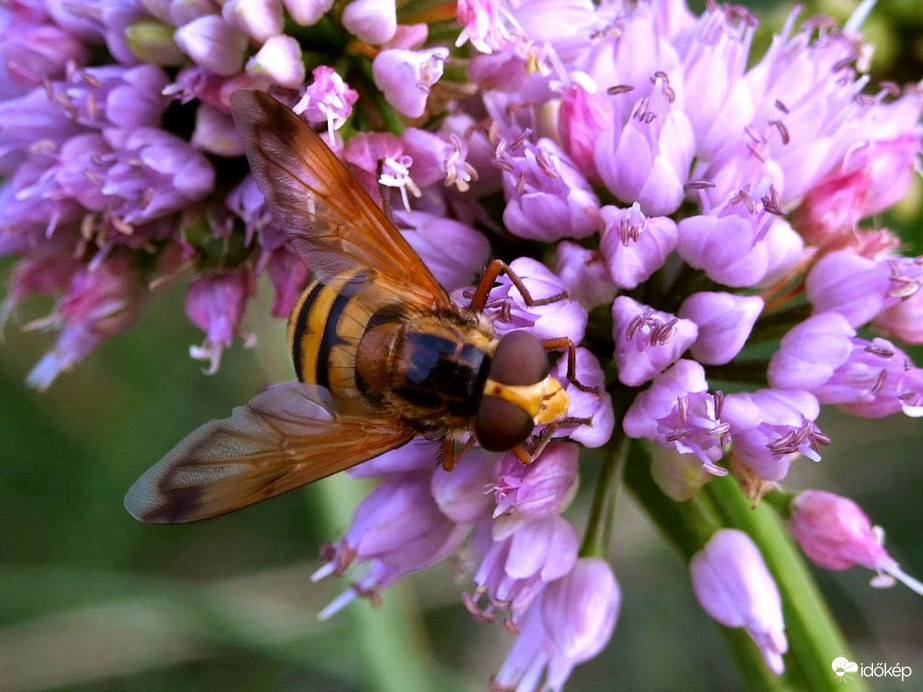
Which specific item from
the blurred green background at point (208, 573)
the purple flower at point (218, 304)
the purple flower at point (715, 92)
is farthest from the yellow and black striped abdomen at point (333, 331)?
the blurred green background at point (208, 573)

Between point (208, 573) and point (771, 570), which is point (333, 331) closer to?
point (771, 570)

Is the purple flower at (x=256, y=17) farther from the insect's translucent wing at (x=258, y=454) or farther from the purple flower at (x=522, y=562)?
the purple flower at (x=522, y=562)

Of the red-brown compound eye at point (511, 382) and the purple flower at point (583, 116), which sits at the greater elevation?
the purple flower at point (583, 116)

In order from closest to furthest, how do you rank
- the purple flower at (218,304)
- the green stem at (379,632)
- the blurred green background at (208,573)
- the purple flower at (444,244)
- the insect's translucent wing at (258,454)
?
1. the insect's translucent wing at (258,454)
2. the purple flower at (444,244)
3. the purple flower at (218,304)
4. the green stem at (379,632)
5. the blurred green background at (208,573)

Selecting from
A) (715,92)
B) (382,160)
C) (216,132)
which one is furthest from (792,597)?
(216,132)

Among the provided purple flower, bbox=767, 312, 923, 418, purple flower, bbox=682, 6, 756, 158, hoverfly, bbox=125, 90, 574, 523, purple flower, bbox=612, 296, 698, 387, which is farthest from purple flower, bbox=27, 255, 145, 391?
purple flower, bbox=767, 312, 923, 418

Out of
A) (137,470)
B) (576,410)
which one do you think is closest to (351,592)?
(576,410)
